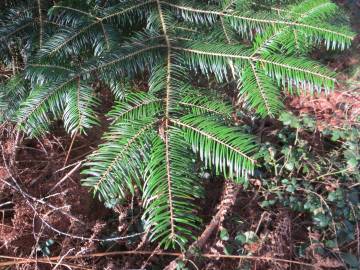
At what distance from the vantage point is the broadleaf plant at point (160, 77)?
0.87 m

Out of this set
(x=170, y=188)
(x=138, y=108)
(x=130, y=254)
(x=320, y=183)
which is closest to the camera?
(x=170, y=188)

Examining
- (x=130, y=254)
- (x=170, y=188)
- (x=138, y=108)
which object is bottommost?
(x=130, y=254)

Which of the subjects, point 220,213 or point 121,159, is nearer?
point 121,159

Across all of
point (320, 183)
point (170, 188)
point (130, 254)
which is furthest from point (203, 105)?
point (320, 183)

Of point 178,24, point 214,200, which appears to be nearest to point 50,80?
point 178,24

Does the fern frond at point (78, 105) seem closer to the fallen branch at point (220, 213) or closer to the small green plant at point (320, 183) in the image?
the fallen branch at point (220, 213)

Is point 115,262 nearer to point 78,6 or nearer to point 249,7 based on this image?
point 78,6

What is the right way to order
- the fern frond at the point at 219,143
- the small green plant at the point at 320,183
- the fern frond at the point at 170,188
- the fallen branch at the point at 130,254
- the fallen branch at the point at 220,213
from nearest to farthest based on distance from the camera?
1. the fern frond at the point at 170,188
2. the fern frond at the point at 219,143
3. the fallen branch at the point at 130,254
4. the fallen branch at the point at 220,213
5. the small green plant at the point at 320,183

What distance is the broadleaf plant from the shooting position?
34.3 inches

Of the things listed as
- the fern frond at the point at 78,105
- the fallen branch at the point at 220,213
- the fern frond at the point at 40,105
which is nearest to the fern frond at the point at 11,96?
the fern frond at the point at 40,105

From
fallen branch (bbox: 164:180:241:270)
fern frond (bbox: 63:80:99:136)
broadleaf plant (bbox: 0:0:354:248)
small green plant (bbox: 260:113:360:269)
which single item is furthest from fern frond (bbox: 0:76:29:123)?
small green plant (bbox: 260:113:360:269)

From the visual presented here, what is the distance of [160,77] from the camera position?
3.48 feet

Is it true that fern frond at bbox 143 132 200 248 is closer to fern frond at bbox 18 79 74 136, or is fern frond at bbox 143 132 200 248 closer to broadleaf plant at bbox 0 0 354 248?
broadleaf plant at bbox 0 0 354 248

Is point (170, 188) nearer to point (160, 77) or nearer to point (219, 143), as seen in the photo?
point (219, 143)
